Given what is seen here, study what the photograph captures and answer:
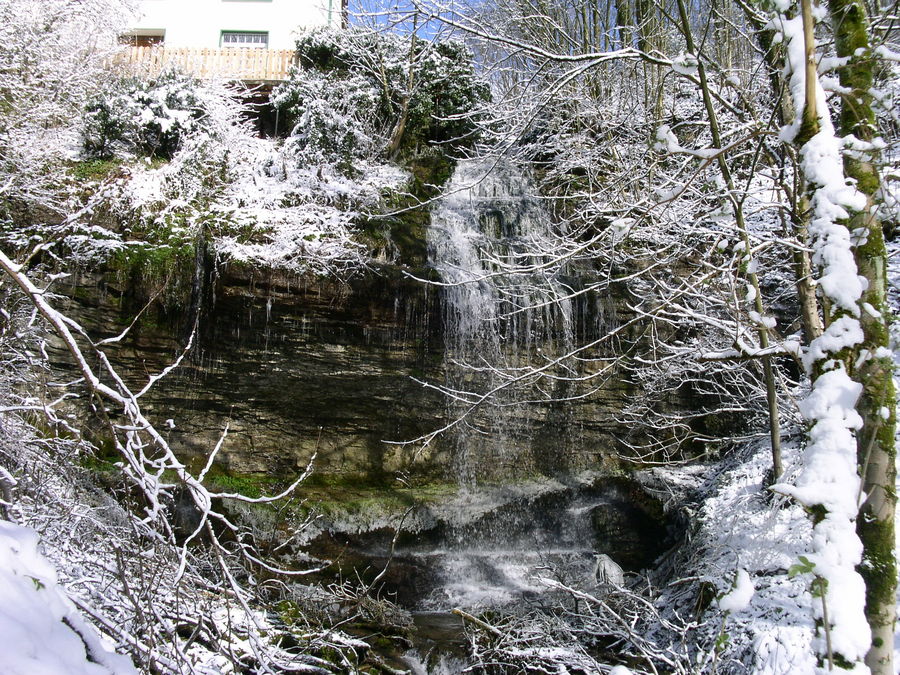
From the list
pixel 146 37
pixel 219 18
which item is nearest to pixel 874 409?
pixel 219 18

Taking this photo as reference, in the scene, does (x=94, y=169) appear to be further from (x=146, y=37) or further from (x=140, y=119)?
(x=146, y=37)

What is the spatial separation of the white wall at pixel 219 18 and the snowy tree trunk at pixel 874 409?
55.1 feet

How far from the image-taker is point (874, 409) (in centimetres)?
231

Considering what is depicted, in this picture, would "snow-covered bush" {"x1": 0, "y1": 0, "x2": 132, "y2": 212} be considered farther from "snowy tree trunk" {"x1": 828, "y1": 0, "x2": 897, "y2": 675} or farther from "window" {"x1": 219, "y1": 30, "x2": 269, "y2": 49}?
"snowy tree trunk" {"x1": 828, "y1": 0, "x2": 897, "y2": 675}

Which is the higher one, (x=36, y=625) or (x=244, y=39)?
(x=244, y=39)

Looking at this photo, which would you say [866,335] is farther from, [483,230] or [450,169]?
[450,169]

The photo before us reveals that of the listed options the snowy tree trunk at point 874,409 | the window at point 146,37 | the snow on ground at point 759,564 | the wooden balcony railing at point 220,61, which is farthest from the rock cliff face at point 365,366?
the window at point 146,37

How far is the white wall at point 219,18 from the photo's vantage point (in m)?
16.5

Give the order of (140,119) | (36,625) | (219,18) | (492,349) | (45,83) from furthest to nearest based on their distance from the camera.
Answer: (219,18)
(45,83)
(140,119)
(492,349)
(36,625)

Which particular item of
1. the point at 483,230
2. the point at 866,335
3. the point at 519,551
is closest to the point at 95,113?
the point at 483,230

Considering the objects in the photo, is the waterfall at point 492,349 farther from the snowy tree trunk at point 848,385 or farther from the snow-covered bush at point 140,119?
the snowy tree trunk at point 848,385

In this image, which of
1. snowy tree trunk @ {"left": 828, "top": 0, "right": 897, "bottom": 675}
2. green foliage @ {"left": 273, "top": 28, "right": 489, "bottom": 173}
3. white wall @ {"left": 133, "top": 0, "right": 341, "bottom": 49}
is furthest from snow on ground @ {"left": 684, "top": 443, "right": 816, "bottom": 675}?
white wall @ {"left": 133, "top": 0, "right": 341, "bottom": 49}

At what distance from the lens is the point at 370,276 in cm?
897

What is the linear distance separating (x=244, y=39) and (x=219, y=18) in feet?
2.68
